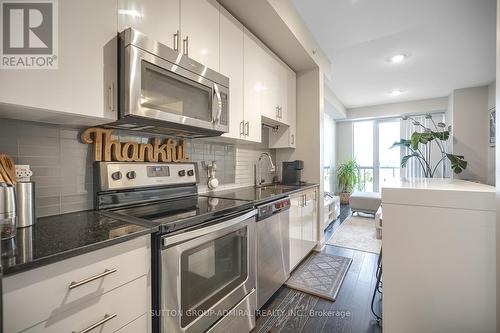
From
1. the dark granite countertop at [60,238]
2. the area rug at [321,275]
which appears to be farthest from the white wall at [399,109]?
the dark granite countertop at [60,238]

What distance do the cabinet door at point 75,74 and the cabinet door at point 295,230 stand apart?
68.3 inches

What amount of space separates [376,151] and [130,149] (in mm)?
6668

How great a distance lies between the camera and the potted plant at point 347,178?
20.3 feet

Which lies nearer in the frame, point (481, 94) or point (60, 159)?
point (60, 159)

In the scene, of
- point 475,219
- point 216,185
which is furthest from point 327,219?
point 475,219

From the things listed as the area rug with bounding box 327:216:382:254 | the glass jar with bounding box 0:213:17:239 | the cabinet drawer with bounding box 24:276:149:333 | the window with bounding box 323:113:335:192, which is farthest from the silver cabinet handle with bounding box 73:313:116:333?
the window with bounding box 323:113:335:192

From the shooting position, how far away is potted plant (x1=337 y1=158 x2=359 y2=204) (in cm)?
620

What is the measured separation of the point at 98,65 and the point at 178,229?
88 centimetres

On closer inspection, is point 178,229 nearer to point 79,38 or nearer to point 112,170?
point 112,170

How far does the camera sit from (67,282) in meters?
0.70

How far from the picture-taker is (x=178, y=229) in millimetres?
1026

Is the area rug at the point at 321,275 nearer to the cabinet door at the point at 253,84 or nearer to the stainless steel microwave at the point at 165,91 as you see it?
the cabinet door at the point at 253,84

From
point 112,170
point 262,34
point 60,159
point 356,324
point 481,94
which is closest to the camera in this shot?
point 60,159

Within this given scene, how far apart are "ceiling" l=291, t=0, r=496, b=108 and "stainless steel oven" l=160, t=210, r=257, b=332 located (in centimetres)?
227
